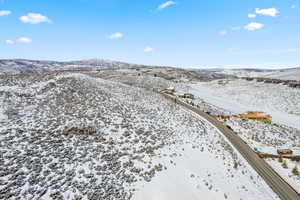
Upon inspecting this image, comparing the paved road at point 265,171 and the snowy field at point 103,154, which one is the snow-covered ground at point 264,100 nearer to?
the paved road at point 265,171

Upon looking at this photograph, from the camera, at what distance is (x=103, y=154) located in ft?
43.1

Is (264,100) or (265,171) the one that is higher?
(264,100)

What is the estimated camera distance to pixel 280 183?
16.1 metres

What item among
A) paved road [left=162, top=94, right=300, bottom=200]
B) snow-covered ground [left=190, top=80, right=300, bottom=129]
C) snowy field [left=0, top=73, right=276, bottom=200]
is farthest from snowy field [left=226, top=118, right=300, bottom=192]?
snow-covered ground [left=190, top=80, right=300, bottom=129]

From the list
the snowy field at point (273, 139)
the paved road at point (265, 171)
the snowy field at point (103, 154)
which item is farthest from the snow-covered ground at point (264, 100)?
the snowy field at point (103, 154)

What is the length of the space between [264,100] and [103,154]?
5792 cm

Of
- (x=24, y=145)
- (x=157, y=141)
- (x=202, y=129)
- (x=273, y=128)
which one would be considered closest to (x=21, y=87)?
(x=24, y=145)

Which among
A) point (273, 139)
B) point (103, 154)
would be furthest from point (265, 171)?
point (103, 154)

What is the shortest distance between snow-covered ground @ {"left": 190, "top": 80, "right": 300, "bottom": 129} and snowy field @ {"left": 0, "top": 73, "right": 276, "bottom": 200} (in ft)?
97.3

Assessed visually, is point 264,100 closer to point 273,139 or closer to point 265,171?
point 273,139

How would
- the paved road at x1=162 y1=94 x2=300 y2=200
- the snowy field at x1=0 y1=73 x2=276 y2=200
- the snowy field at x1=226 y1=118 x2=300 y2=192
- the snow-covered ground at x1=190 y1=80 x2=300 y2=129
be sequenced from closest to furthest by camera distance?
1. the snowy field at x1=0 y1=73 x2=276 y2=200
2. the paved road at x1=162 y1=94 x2=300 y2=200
3. the snowy field at x1=226 y1=118 x2=300 y2=192
4. the snow-covered ground at x1=190 y1=80 x2=300 y2=129

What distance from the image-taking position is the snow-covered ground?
136ft

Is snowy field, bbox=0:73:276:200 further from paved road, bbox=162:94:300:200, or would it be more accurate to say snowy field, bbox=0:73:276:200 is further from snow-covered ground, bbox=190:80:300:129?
snow-covered ground, bbox=190:80:300:129

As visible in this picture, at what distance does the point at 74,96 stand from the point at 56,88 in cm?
356
